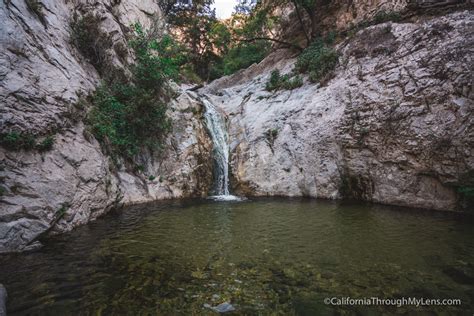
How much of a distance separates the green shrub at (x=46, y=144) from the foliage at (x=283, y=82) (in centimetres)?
A: 1173

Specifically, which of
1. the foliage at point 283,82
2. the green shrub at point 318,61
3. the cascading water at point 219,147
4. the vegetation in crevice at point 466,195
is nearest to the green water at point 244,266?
the vegetation in crevice at point 466,195

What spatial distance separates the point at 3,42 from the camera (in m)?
6.19

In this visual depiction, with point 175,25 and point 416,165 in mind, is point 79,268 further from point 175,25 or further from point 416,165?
point 175,25

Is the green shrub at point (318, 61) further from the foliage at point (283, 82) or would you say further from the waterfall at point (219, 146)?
the waterfall at point (219, 146)

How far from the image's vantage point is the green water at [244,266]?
3.32 metres

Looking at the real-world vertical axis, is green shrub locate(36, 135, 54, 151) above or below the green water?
above

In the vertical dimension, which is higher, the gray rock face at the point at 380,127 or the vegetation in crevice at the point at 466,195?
the gray rock face at the point at 380,127

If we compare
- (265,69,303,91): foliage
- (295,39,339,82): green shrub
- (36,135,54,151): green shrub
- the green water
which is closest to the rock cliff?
(36,135,54,151): green shrub

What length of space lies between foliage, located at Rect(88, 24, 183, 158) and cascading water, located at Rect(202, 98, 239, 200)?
290 cm

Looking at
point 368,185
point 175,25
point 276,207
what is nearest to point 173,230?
point 276,207

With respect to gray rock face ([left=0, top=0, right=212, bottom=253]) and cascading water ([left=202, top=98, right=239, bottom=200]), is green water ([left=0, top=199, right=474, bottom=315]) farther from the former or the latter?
cascading water ([left=202, top=98, right=239, bottom=200])

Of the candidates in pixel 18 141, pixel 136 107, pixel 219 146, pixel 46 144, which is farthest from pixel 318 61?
pixel 18 141

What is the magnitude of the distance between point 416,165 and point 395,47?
17.1ft

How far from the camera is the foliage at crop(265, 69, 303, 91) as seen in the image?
47.8 ft
